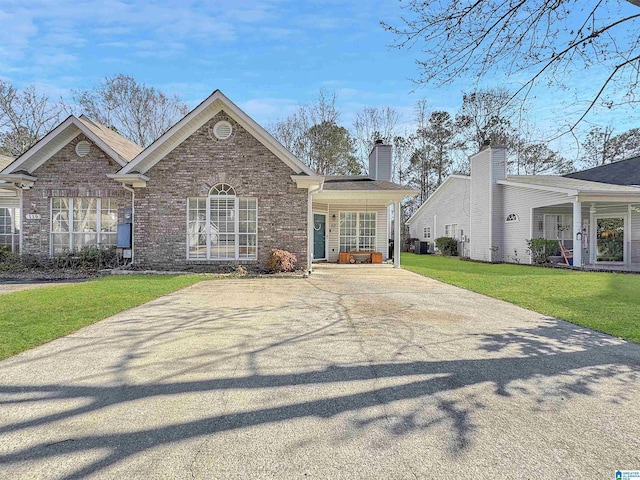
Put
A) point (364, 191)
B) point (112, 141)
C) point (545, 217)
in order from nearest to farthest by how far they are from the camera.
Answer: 1. point (112, 141)
2. point (364, 191)
3. point (545, 217)

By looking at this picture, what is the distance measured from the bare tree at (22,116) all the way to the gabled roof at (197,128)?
23691 mm

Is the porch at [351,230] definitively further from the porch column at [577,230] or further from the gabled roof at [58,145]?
the gabled roof at [58,145]

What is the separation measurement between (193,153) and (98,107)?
23.0 metres

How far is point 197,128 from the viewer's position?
12305mm

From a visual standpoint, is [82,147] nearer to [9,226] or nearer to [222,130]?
[9,226]

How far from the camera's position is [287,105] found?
104ft

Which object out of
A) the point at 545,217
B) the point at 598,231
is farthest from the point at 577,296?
the point at 598,231

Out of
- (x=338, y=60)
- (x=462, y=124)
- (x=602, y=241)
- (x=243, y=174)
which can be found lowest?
(x=602, y=241)

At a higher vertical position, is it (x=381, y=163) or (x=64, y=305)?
(x=381, y=163)

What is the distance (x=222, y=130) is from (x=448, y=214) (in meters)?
18.1

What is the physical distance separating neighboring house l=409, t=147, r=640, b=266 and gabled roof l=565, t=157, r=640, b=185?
7.23 ft

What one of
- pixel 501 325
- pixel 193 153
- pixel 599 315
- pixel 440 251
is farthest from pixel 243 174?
pixel 440 251

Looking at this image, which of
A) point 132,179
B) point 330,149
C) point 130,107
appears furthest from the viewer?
point 330,149

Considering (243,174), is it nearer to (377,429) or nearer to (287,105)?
(377,429)
